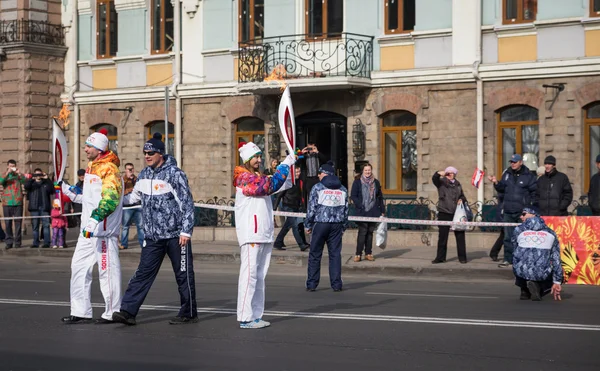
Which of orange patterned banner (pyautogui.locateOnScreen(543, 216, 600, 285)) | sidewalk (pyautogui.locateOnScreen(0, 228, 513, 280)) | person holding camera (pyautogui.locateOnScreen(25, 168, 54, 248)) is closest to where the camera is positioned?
orange patterned banner (pyautogui.locateOnScreen(543, 216, 600, 285))

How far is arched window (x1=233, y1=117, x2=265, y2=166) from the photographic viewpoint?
94.0 feet

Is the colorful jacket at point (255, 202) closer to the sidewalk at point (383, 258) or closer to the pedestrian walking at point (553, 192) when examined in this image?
the sidewalk at point (383, 258)

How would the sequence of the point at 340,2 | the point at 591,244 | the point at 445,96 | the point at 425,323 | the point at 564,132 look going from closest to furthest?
1. the point at 425,323
2. the point at 591,244
3. the point at 564,132
4. the point at 445,96
5. the point at 340,2

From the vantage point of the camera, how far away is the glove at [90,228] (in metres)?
11.0

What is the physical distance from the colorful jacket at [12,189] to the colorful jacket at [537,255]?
13.6m

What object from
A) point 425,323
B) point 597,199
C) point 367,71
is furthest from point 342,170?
point 425,323

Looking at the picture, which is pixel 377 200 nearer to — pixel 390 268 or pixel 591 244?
pixel 390 268

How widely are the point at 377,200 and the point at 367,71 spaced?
259 inches

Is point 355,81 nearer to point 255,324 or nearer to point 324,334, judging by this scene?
point 255,324

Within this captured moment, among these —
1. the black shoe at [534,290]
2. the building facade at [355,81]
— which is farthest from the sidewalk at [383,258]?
the black shoe at [534,290]

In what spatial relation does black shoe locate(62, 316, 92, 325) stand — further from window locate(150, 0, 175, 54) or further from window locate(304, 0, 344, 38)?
window locate(150, 0, 175, 54)

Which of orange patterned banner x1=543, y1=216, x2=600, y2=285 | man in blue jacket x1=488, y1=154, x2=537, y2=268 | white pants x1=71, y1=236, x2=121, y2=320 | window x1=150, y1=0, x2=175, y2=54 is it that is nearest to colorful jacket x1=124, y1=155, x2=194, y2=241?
white pants x1=71, y1=236, x2=121, y2=320

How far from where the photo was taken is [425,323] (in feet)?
37.7

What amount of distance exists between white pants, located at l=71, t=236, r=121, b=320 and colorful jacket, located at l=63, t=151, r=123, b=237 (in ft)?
0.44
